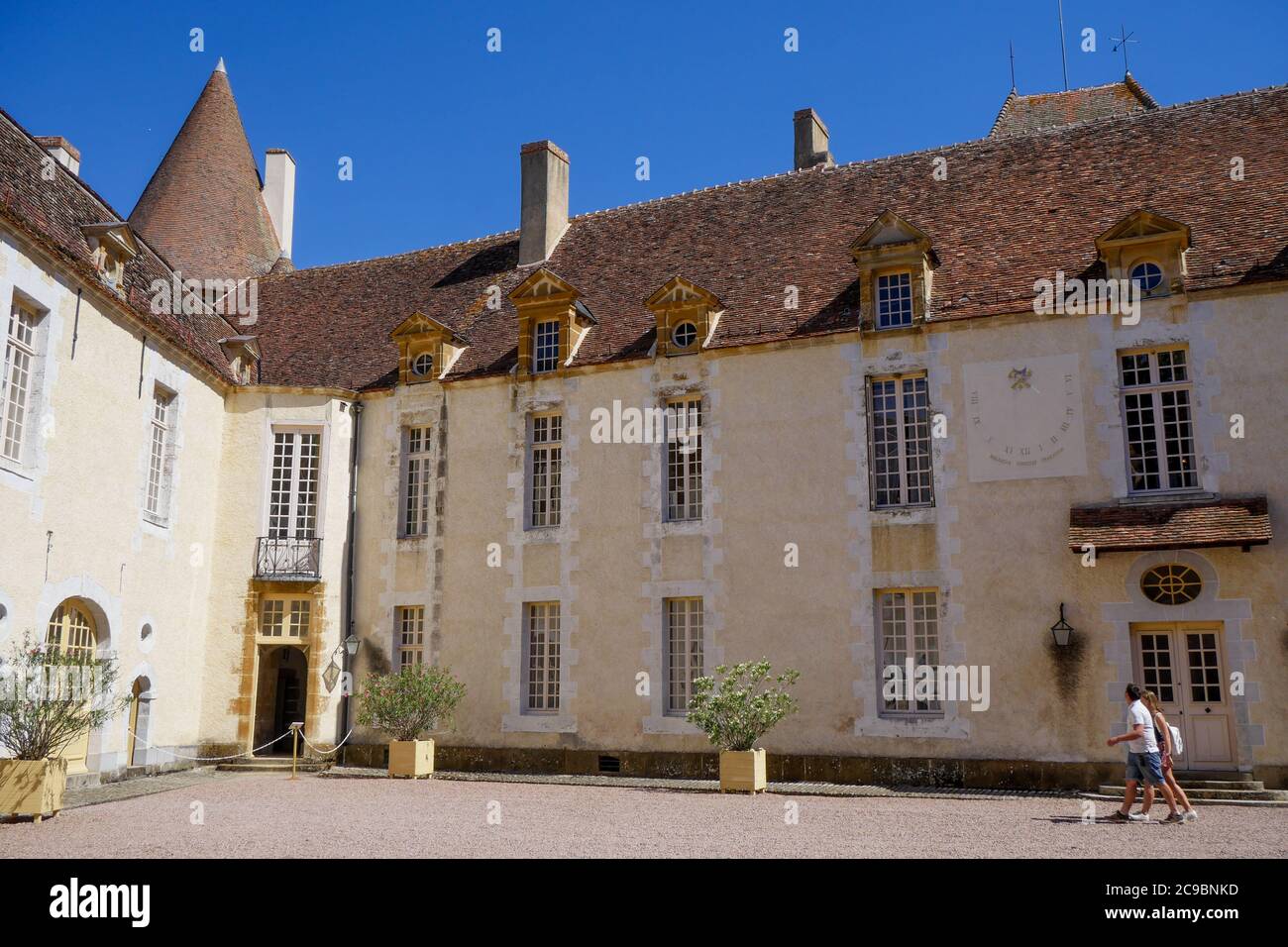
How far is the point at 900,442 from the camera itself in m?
15.8

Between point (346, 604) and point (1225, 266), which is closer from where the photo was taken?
point (1225, 266)

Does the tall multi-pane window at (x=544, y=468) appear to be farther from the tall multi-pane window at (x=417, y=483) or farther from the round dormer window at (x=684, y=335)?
the round dormer window at (x=684, y=335)

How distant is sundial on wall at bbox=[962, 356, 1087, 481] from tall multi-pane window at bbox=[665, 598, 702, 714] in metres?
4.53

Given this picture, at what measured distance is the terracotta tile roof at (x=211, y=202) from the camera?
73.8 ft

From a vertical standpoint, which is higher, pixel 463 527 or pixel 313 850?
pixel 463 527

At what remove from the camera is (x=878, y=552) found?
50.5ft

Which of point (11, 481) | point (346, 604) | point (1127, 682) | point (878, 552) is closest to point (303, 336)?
point (346, 604)

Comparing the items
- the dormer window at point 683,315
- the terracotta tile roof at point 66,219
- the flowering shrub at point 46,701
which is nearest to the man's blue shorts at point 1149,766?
the dormer window at point 683,315

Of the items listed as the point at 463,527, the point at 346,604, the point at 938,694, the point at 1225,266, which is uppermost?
the point at 1225,266

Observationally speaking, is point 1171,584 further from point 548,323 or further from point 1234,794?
point 548,323

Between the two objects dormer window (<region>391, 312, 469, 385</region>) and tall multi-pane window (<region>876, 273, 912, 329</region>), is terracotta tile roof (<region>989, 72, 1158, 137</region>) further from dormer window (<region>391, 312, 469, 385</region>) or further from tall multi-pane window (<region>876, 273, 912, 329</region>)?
dormer window (<region>391, 312, 469, 385</region>)
